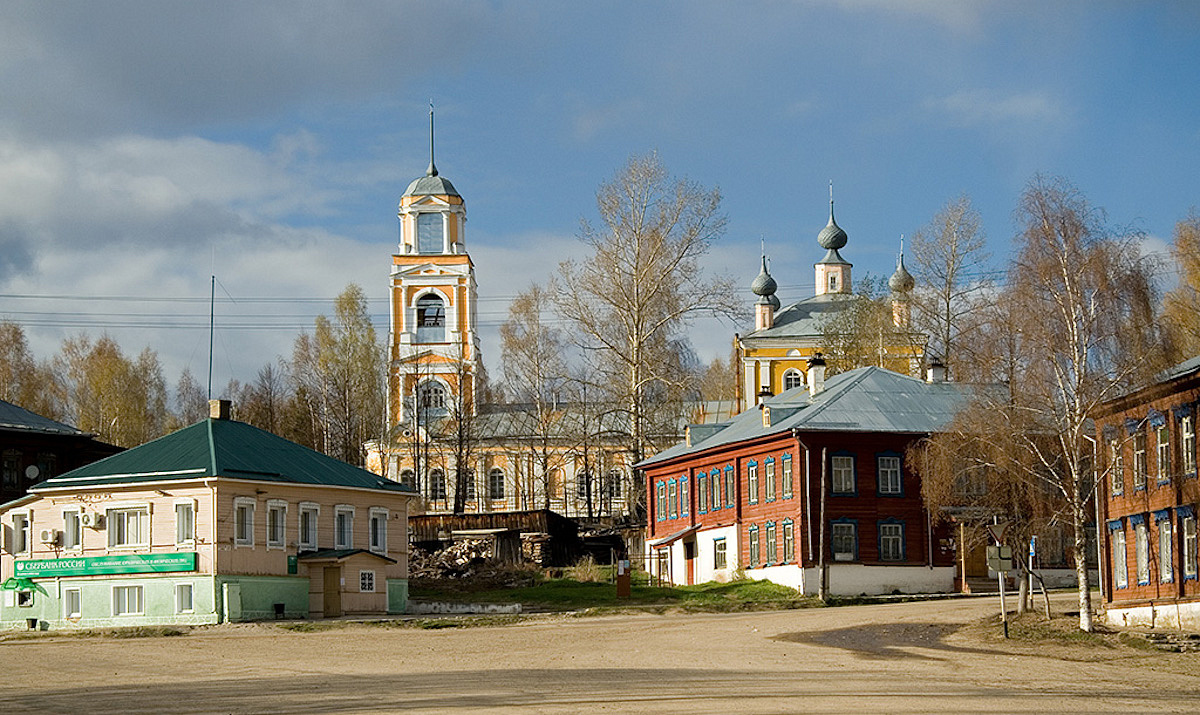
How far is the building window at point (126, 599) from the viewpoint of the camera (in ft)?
159

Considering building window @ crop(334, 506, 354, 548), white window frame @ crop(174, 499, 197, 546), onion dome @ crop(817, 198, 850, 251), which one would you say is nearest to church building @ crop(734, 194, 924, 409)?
onion dome @ crop(817, 198, 850, 251)

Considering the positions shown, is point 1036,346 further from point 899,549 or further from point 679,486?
point 679,486

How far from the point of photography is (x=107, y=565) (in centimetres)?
4875

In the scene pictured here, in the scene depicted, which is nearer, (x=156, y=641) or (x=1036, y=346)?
(x=1036, y=346)

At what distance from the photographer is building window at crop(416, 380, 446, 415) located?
293 feet

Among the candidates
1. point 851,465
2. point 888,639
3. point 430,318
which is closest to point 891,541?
point 851,465

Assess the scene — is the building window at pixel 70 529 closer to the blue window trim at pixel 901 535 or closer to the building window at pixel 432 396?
the blue window trim at pixel 901 535

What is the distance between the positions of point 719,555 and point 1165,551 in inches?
900

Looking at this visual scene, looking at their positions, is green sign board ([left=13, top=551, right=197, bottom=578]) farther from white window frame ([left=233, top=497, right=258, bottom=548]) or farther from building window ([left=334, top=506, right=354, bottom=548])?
building window ([left=334, top=506, right=354, bottom=548])

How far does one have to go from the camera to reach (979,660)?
31.8 meters

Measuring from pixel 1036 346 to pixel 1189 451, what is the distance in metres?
4.10

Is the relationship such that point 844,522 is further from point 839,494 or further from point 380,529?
point 380,529

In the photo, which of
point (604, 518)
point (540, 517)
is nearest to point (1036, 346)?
point (540, 517)

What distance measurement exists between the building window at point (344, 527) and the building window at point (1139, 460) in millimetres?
25202
